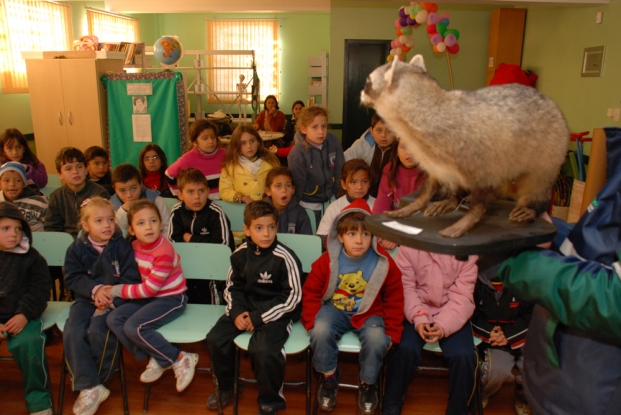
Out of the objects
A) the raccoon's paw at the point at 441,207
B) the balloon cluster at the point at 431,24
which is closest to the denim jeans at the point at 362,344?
the raccoon's paw at the point at 441,207

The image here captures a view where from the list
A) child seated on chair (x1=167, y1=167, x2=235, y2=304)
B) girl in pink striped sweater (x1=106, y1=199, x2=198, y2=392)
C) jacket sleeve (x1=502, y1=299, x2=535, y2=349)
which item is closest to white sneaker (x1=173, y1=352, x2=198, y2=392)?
girl in pink striped sweater (x1=106, y1=199, x2=198, y2=392)

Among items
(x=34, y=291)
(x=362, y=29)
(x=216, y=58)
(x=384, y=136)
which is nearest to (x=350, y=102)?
(x=362, y=29)

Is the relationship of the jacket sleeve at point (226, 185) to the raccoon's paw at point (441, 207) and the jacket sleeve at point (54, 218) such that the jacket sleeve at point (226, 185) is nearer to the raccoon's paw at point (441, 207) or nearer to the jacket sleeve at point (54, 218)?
the jacket sleeve at point (54, 218)

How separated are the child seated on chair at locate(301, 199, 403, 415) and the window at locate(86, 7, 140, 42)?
844 centimetres

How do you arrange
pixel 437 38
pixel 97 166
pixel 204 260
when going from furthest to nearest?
1. pixel 437 38
2. pixel 97 166
3. pixel 204 260

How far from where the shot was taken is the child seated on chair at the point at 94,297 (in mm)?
2285

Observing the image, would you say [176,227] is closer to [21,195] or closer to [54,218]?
[54,218]

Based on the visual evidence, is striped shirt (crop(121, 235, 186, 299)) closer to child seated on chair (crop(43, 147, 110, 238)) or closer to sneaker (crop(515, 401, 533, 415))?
child seated on chair (crop(43, 147, 110, 238))

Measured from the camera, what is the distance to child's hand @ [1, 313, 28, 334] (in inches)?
89.8

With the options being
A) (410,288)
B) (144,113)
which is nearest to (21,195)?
(144,113)

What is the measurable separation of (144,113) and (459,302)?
11.7 ft

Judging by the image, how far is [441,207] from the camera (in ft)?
3.14

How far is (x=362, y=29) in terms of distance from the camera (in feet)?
23.4

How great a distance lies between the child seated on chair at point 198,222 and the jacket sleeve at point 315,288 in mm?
739
